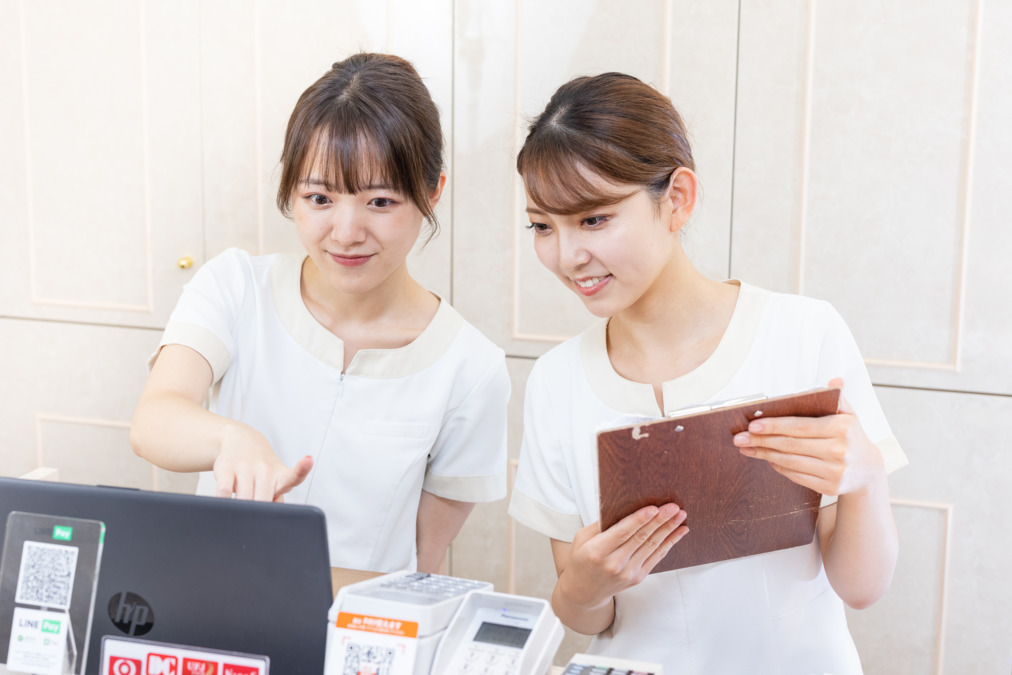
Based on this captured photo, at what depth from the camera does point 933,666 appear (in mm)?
2182

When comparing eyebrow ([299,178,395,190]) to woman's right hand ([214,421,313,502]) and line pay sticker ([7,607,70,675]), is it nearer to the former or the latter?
woman's right hand ([214,421,313,502])

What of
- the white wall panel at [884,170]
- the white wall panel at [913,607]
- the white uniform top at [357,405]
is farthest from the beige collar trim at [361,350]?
the white wall panel at [913,607]

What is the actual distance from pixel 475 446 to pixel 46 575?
74 centimetres

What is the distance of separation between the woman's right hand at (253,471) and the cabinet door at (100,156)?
1.72 meters

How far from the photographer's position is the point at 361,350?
4.88 feet

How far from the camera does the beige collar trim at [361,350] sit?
149 cm

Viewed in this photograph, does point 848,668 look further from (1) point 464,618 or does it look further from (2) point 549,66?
(2) point 549,66

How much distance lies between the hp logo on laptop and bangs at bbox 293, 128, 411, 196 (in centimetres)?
65

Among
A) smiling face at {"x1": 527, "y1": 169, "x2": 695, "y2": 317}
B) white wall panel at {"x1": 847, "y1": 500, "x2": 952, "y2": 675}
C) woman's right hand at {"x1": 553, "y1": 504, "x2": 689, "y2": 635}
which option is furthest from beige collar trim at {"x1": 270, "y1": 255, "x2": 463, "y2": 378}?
white wall panel at {"x1": 847, "y1": 500, "x2": 952, "y2": 675}

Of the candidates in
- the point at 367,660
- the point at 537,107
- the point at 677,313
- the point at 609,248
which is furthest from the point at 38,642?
the point at 537,107

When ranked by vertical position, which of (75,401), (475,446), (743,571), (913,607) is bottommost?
(913,607)

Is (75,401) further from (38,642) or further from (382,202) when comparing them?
(38,642)

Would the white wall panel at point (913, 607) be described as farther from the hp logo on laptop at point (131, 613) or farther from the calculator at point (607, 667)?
the hp logo on laptop at point (131, 613)

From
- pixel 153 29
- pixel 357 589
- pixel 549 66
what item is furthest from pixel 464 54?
pixel 357 589
